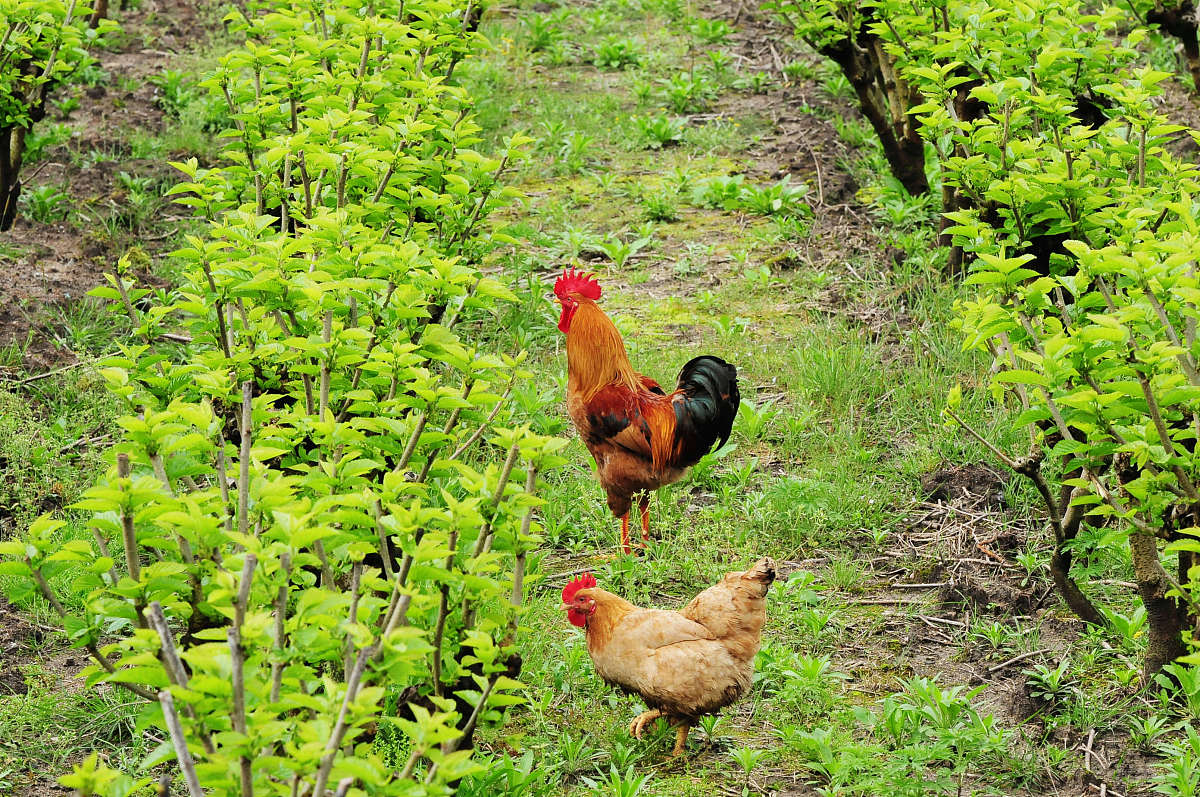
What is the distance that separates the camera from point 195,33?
1024cm

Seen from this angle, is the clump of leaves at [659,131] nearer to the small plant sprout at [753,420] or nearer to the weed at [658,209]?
the weed at [658,209]

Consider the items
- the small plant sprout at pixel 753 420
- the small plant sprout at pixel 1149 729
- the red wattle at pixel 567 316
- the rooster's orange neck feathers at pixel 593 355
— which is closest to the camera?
the small plant sprout at pixel 1149 729

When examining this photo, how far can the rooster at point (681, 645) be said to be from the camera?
3541 mm

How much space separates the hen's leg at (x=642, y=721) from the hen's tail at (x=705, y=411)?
1506 millimetres

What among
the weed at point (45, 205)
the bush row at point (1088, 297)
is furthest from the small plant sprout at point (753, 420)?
the weed at point (45, 205)

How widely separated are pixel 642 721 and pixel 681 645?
31 centimetres

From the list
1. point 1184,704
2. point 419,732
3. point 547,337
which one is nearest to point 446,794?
point 419,732

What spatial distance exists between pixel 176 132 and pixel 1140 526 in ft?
23.8

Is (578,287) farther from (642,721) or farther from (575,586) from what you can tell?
(642,721)

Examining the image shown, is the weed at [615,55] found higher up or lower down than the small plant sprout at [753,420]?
higher up

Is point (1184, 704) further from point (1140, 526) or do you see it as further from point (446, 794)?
point (446, 794)

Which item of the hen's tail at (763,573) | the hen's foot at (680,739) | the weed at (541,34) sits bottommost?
the hen's foot at (680,739)

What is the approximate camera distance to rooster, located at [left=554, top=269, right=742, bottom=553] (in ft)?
16.0

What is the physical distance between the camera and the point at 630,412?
16.3 ft
